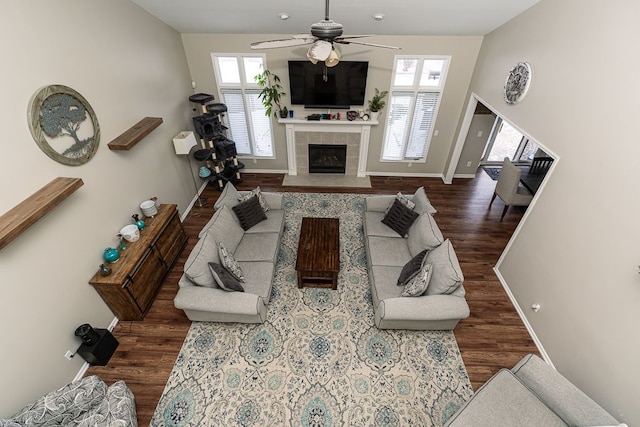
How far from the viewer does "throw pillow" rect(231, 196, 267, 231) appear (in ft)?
14.9

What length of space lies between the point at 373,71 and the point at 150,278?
552cm

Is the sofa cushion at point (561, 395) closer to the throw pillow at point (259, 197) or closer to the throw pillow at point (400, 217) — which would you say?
the throw pillow at point (400, 217)

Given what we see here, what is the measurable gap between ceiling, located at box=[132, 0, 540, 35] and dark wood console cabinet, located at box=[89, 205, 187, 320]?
313 centimetres

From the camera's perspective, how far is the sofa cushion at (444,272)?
3211 millimetres

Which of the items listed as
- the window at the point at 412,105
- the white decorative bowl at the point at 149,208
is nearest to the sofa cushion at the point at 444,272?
the window at the point at 412,105

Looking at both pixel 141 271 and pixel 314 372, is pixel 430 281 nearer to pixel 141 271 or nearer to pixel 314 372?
pixel 314 372

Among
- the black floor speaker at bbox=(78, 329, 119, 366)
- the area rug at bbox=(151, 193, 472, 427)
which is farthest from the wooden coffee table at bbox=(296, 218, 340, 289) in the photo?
the black floor speaker at bbox=(78, 329, 119, 366)

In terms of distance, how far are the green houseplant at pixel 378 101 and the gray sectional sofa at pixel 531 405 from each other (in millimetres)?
5125

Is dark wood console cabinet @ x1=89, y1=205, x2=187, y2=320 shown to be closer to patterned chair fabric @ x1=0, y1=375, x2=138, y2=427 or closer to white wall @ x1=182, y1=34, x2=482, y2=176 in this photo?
patterned chair fabric @ x1=0, y1=375, x2=138, y2=427

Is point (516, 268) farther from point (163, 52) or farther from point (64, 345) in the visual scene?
point (163, 52)

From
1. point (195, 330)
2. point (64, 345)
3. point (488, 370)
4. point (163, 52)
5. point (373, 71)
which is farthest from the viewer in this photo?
point (373, 71)

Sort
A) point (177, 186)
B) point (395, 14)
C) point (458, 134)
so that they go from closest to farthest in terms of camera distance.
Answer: point (395, 14), point (177, 186), point (458, 134)

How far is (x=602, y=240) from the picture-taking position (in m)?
2.76

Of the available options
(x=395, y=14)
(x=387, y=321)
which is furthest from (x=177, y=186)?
(x=395, y=14)
